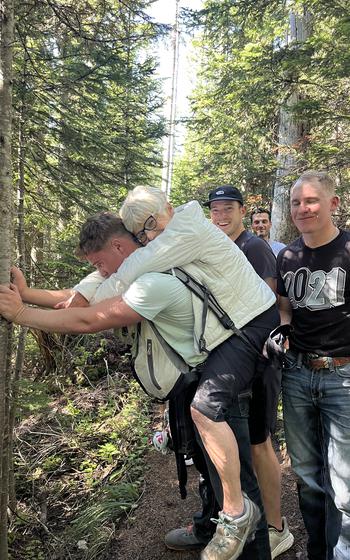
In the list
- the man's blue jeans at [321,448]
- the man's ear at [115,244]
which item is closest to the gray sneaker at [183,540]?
the man's blue jeans at [321,448]

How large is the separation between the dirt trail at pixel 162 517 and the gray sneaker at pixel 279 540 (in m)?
0.08

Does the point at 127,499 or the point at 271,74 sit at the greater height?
the point at 271,74

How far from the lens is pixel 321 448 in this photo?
106 inches

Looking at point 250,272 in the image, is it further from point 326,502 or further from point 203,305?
point 326,502

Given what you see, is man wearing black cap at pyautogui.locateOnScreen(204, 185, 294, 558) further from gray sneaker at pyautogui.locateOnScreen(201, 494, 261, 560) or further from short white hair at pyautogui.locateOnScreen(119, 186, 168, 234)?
short white hair at pyautogui.locateOnScreen(119, 186, 168, 234)

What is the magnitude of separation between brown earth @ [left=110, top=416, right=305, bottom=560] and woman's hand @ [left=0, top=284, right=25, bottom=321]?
245 centimetres

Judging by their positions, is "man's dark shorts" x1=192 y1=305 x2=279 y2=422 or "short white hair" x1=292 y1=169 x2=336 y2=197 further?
"short white hair" x1=292 y1=169 x2=336 y2=197

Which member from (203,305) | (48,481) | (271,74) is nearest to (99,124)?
(271,74)

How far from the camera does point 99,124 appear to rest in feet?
27.3

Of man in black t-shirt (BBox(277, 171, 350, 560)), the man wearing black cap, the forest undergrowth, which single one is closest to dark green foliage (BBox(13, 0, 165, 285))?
the forest undergrowth

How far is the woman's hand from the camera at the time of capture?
7.98 ft

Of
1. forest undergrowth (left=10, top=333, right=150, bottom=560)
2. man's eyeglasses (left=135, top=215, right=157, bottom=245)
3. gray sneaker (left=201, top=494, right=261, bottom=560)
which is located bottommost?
forest undergrowth (left=10, top=333, right=150, bottom=560)

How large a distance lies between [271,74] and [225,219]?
480 cm

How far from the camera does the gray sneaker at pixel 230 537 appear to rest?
2201 millimetres
